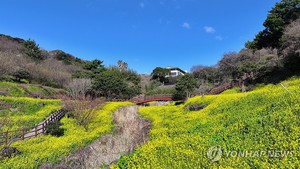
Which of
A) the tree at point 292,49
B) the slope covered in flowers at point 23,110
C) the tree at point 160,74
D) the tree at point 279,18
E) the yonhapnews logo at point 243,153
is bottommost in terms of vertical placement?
the yonhapnews logo at point 243,153

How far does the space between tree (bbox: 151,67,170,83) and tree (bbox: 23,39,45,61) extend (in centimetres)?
2775

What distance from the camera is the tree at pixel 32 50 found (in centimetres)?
3821

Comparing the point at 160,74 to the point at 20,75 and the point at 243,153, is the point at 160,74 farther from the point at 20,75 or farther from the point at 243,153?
the point at 243,153

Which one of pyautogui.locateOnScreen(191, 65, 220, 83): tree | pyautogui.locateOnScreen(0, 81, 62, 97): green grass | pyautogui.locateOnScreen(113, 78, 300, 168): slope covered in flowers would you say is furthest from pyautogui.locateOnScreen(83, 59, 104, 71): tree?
pyautogui.locateOnScreen(113, 78, 300, 168): slope covered in flowers

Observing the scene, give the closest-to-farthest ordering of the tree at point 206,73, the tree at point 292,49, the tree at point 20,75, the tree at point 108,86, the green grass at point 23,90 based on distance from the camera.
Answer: the tree at point 292,49
the green grass at point 23,90
the tree at point 20,75
the tree at point 108,86
the tree at point 206,73

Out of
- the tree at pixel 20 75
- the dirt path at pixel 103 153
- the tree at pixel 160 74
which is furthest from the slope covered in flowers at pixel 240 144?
the tree at pixel 160 74

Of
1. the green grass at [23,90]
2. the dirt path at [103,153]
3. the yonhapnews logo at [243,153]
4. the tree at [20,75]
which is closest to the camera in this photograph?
the yonhapnews logo at [243,153]

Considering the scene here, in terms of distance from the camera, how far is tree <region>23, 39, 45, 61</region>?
125ft

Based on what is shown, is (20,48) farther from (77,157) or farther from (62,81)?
(77,157)

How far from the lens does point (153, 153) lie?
25.2ft

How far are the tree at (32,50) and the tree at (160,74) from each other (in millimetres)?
27747

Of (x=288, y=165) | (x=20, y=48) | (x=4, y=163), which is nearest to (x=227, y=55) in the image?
(x=288, y=165)

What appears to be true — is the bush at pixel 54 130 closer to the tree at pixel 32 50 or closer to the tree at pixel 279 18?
the tree at pixel 279 18

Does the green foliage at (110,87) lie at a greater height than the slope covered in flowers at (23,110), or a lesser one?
greater
